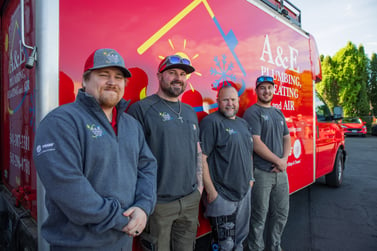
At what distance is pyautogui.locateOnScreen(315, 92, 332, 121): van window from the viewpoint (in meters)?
4.45

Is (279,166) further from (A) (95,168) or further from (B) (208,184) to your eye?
(A) (95,168)

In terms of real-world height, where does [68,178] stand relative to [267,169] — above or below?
above

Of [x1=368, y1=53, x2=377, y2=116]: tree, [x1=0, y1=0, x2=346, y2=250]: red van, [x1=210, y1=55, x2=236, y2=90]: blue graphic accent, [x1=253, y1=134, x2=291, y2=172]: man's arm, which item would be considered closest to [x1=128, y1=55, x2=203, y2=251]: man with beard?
[x1=0, y1=0, x2=346, y2=250]: red van

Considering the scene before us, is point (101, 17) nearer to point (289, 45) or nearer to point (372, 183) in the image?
point (289, 45)

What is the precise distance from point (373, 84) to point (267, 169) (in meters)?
30.0

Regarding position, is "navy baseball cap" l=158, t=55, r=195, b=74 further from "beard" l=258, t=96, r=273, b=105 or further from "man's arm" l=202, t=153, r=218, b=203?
"beard" l=258, t=96, r=273, b=105

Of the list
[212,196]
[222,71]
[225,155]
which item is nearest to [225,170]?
[225,155]

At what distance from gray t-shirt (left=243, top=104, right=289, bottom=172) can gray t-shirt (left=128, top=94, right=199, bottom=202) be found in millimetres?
1013

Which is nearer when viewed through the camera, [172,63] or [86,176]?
[86,176]

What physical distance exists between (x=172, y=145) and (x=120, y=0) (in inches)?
40.4

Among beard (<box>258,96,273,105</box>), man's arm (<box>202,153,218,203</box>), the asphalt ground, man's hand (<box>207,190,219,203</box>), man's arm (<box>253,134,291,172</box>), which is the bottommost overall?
the asphalt ground

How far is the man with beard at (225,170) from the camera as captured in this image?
2.22m

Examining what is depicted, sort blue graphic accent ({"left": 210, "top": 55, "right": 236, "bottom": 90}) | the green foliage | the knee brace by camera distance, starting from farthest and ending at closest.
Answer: the green foliage → blue graphic accent ({"left": 210, "top": 55, "right": 236, "bottom": 90}) → the knee brace

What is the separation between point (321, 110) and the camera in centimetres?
464
